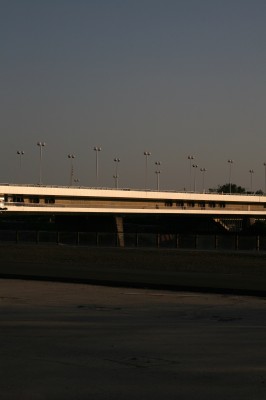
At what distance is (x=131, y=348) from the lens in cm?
1148

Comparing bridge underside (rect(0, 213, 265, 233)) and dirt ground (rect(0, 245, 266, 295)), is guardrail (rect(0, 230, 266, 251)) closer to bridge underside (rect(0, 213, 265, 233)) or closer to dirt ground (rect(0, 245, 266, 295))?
dirt ground (rect(0, 245, 266, 295))

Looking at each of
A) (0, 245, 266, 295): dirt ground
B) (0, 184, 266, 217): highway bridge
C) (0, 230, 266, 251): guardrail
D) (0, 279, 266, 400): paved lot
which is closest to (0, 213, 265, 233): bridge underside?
(0, 184, 266, 217): highway bridge

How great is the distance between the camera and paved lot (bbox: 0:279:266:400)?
28.6ft

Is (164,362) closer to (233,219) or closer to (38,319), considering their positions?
(38,319)

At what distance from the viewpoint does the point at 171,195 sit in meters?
116

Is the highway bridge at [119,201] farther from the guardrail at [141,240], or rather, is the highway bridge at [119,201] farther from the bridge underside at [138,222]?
the guardrail at [141,240]

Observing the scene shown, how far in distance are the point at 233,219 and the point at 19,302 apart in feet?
411

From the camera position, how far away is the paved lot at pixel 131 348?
28.6 ft

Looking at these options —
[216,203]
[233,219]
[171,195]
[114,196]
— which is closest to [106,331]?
[114,196]

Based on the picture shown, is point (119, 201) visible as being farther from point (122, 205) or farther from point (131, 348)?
point (131, 348)

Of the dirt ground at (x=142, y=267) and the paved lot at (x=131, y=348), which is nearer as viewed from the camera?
the paved lot at (x=131, y=348)

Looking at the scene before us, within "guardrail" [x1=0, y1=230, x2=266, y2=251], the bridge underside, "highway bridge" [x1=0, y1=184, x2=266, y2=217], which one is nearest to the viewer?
"guardrail" [x1=0, y1=230, x2=266, y2=251]

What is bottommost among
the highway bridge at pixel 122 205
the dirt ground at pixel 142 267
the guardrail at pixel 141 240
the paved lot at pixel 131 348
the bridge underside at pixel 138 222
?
the paved lot at pixel 131 348

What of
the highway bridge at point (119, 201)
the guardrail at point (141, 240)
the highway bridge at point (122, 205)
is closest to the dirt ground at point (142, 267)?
the guardrail at point (141, 240)
